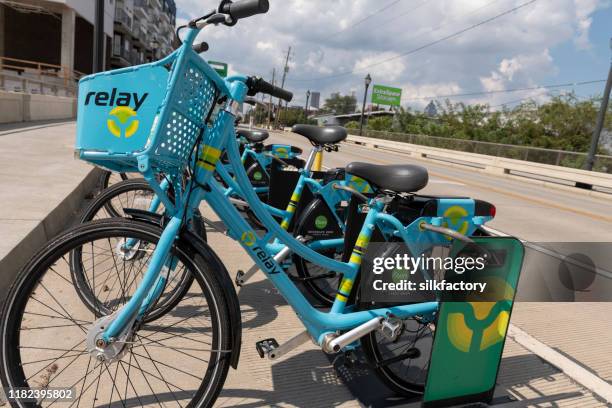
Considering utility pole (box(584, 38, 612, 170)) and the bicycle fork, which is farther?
utility pole (box(584, 38, 612, 170))

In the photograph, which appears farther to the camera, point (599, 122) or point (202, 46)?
point (599, 122)

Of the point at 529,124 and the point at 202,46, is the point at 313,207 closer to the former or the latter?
the point at 202,46

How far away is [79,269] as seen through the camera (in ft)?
9.18

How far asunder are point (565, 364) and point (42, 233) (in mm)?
4220

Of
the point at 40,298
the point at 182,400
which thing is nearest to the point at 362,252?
the point at 182,400

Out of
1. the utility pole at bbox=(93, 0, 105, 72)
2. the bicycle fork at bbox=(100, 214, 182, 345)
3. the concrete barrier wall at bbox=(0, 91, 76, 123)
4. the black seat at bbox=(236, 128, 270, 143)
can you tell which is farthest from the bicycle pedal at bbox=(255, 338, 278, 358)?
the concrete barrier wall at bbox=(0, 91, 76, 123)

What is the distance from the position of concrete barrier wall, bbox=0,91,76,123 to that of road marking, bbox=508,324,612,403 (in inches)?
524

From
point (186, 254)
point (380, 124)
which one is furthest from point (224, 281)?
point (380, 124)

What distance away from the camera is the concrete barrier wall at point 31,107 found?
12316 millimetres

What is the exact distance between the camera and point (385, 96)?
56.5m

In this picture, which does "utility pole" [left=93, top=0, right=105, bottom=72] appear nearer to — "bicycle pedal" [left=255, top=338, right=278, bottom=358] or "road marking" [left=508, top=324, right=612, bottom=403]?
"bicycle pedal" [left=255, top=338, right=278, bottom=358]

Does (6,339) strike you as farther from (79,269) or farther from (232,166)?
(232,166)

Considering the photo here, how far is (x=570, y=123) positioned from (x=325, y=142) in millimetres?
39387

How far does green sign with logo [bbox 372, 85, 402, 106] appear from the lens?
56.3 m
